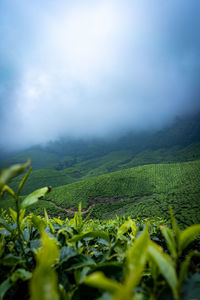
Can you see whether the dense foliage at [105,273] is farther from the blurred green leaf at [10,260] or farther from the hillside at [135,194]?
the hillside at [135,194]

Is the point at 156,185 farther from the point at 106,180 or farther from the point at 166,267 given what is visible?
the point at 166,267

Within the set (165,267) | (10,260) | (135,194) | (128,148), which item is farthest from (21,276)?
(128,148)

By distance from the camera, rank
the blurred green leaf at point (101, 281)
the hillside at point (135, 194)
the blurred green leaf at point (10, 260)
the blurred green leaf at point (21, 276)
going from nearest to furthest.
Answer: the blurred green leaf at point (101, 281)
the blurred green leaf at point (21, 276)
the blurred green leaf at point (10, 260)
the hillside at point (135, 194)

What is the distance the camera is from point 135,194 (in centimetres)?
4247

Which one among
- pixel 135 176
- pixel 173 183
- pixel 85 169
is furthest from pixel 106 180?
pixel 85 169

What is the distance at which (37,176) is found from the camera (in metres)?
82.4

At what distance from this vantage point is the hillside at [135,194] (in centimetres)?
3088

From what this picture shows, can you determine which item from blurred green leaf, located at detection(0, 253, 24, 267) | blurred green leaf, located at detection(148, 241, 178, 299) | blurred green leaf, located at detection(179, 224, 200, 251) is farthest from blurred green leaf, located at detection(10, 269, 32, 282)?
blurred green leaf, located at detection(179, 224, 200, 251)

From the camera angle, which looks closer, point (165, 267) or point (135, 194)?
point (165, 267)

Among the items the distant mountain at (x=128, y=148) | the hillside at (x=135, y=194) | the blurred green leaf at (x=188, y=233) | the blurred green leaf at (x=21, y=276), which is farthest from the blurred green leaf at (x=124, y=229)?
the distant mountain at (x=128, y=148)

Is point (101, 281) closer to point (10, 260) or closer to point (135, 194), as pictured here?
point (10, 260)

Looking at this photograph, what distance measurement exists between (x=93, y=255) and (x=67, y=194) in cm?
4654

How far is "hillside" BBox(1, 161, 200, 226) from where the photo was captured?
30.9 m

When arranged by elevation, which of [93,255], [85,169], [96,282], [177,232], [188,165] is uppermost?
[96,282]
